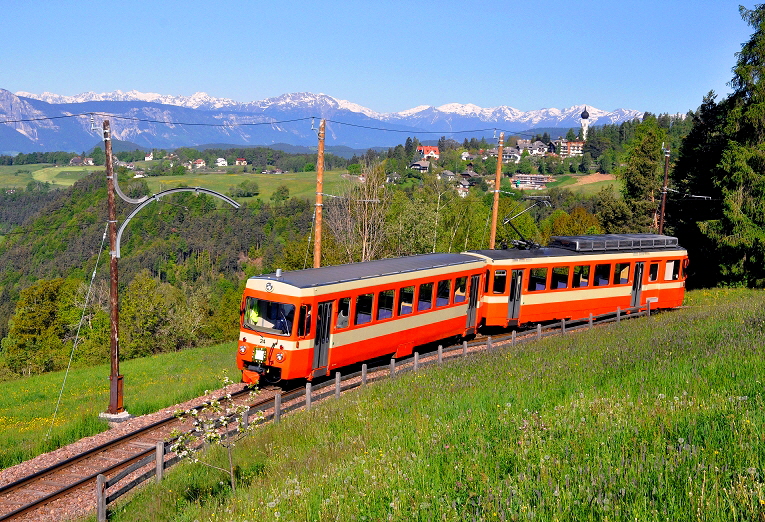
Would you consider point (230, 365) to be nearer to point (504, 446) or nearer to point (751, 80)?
point (504, 446)

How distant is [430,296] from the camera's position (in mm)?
21781

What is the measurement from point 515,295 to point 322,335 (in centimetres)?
911

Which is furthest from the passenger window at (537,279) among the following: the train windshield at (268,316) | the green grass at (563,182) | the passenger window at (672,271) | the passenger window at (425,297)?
the green grass at (563,182)

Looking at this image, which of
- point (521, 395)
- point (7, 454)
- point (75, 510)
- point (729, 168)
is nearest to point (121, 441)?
point (7, 454)

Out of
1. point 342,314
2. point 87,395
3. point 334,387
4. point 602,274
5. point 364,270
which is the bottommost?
point 87,395

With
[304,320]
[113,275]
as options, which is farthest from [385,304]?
[113,275]

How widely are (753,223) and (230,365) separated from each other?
29.1 meters

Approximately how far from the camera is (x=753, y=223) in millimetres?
37594

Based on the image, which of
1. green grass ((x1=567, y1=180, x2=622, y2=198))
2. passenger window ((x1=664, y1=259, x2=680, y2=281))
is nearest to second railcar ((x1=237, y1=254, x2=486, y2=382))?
passenger window ((x1=664, y1=259, x2=680, y2=281))

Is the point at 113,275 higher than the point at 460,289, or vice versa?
the point at 113,275

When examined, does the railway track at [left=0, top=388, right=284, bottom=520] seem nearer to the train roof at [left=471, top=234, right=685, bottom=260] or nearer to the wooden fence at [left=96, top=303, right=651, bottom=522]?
the wooden fence at [left=96, top=303, right=651, bottom=522]

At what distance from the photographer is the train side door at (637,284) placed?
28.0m

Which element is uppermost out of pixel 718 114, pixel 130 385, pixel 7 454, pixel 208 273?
pixel 718 114

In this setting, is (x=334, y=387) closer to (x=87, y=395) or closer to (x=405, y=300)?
(x=405, y=300)
